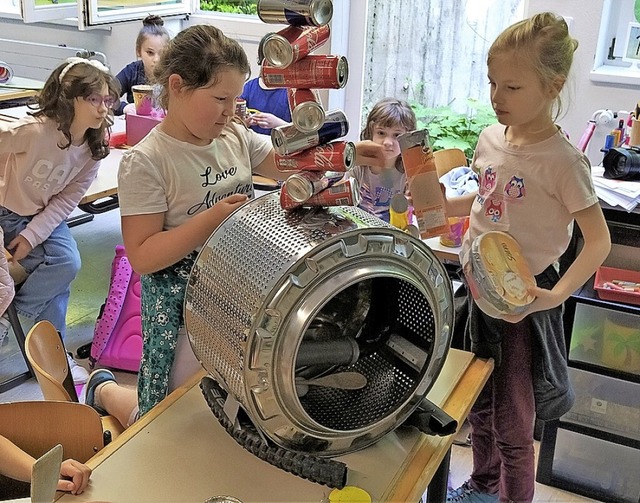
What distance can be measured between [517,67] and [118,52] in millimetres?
3299

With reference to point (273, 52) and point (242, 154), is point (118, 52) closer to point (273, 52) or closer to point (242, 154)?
Result: point (242, 154)

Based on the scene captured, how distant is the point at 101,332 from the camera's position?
2.49m

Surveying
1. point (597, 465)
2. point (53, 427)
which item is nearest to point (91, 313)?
point (53, 427)

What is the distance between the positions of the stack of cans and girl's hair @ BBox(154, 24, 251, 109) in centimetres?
25

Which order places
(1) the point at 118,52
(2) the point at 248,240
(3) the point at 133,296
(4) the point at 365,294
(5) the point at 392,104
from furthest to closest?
(1) the point at 118,52, (3) the point at 133,296, (5) the point at 392,104, (4) the point at 365,294, (2) the point at 248,240

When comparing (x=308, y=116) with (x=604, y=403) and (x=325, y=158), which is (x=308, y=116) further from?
(x=604, y=403)

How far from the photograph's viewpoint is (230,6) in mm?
3877

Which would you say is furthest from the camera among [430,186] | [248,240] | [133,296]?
[133,296]

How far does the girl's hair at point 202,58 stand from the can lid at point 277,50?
0.93ft

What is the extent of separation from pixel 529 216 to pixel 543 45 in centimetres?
28

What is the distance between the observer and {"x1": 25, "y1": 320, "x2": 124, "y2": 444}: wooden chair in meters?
1.28

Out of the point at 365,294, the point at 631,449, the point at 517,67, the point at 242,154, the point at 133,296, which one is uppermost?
the point at 517,67

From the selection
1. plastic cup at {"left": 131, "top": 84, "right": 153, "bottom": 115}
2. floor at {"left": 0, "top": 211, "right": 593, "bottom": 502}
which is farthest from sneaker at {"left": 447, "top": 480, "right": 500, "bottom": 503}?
plastic cup at {"left": 131, "top": 84, "right": 153, "bottom": 115}

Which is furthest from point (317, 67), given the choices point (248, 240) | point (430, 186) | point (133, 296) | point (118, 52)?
point (118, 52)
